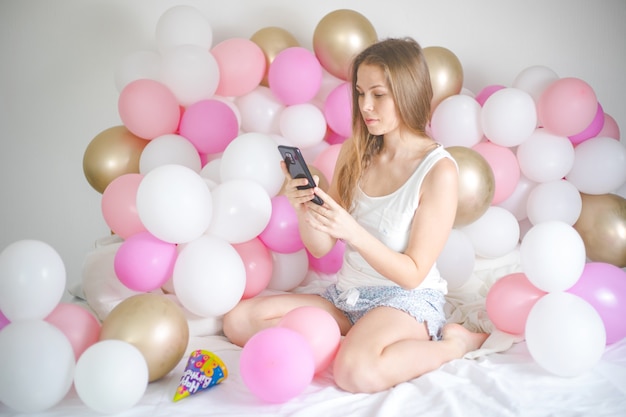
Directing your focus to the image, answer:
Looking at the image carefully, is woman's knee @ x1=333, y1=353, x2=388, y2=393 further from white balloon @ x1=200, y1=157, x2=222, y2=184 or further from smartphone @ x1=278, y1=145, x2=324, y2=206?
white balloon @ x1=200, y1=157, x2=222, y2=184

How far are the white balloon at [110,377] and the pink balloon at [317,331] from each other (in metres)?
0.39

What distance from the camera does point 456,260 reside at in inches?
84.5

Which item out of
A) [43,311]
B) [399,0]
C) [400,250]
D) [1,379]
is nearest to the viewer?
[1,379]

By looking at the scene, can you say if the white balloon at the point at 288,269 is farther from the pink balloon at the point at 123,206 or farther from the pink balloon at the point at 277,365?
the pink balloon at the point at 277,365

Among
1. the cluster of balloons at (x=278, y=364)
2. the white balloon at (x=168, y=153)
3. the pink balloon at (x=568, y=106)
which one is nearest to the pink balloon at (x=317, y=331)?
the cluster of balloons at (x=278, y=364)

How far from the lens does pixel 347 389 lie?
1579 mm

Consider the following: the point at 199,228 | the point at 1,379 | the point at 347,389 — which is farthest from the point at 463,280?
the point at 1,379

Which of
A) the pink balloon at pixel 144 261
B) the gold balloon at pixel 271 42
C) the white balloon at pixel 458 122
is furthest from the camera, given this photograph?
the gold balloon at pixel 271 42

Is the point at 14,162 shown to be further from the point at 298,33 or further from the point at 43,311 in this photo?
the point at 43,311

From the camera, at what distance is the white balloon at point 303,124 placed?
241 cm

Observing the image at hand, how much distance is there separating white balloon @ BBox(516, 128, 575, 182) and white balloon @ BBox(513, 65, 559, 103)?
0.15 metres

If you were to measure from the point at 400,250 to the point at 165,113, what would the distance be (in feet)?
3.47

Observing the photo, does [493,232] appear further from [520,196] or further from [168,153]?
[168,153]

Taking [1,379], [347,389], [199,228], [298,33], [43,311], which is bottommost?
[347,389]
